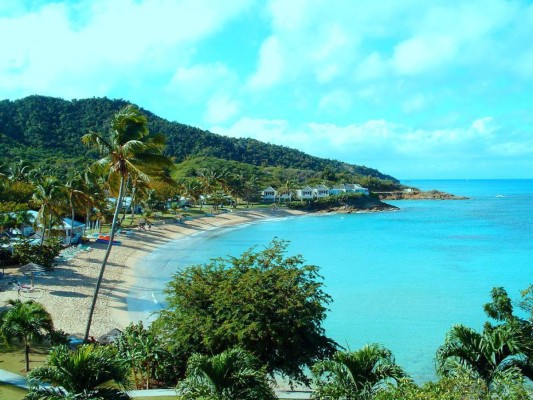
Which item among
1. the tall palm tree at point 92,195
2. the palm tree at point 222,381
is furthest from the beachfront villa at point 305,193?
the palm tree at point 222,381

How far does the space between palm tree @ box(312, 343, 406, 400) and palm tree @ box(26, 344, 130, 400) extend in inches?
144

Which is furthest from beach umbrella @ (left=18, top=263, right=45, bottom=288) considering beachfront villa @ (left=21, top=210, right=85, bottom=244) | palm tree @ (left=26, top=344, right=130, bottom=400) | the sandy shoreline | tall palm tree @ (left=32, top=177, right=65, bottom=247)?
palm tree @ (left=26, top=344, right=130, bottom=400)

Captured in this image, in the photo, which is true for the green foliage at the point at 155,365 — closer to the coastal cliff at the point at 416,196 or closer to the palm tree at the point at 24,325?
the palm tree at the point at 24,325

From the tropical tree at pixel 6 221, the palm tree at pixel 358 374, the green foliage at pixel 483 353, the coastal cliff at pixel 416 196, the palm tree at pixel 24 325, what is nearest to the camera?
the palm tree at pixel 358 374

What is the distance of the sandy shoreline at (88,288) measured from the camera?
2302 cm

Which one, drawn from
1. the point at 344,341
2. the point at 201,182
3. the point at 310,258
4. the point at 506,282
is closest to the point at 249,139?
the point at 201,182

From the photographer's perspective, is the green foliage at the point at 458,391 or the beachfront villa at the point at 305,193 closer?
the green foliage at the point at 458,391

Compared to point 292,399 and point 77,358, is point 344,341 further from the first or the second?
point 77,358

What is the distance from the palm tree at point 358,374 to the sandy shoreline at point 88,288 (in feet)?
47.8

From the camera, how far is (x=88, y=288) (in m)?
29.2

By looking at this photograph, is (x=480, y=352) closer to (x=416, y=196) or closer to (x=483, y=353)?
(x=483, y=353)

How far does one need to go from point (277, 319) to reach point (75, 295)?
698 inches

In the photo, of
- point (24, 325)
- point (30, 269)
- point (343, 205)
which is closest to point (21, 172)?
point (30, 269)

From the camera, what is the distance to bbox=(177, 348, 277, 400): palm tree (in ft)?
27.0
